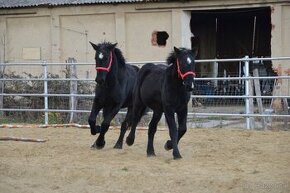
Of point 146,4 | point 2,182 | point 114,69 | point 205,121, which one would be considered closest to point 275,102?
point 205,121

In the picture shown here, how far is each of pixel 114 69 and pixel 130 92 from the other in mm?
928

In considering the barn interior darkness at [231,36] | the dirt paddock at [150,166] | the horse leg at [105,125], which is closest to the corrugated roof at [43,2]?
the barn interior darkness at [231,36]

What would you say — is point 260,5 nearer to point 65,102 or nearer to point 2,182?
point 65,102

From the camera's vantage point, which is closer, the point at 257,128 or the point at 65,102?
the point at 257,128

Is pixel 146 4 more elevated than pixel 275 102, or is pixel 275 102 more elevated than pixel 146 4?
pixel 146 4

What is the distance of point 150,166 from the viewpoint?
909 centimetres

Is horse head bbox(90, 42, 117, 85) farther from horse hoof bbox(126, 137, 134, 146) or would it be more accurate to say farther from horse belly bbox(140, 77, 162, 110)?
horse hoof bbox(126, 137, 134, 146)

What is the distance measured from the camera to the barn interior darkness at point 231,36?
1056 inches

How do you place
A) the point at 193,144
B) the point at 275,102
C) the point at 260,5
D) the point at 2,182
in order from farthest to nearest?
the point at 260,5, the point at 275,102, the point at 193,144, the point at 2,182

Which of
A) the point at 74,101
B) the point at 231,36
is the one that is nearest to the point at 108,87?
the point at 74,101

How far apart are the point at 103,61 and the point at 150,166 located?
246 centimetres

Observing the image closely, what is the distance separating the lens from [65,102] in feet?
57.5

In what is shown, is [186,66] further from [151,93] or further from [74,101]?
[74,101]

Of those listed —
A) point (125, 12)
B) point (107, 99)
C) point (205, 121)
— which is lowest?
point (205, 121)
